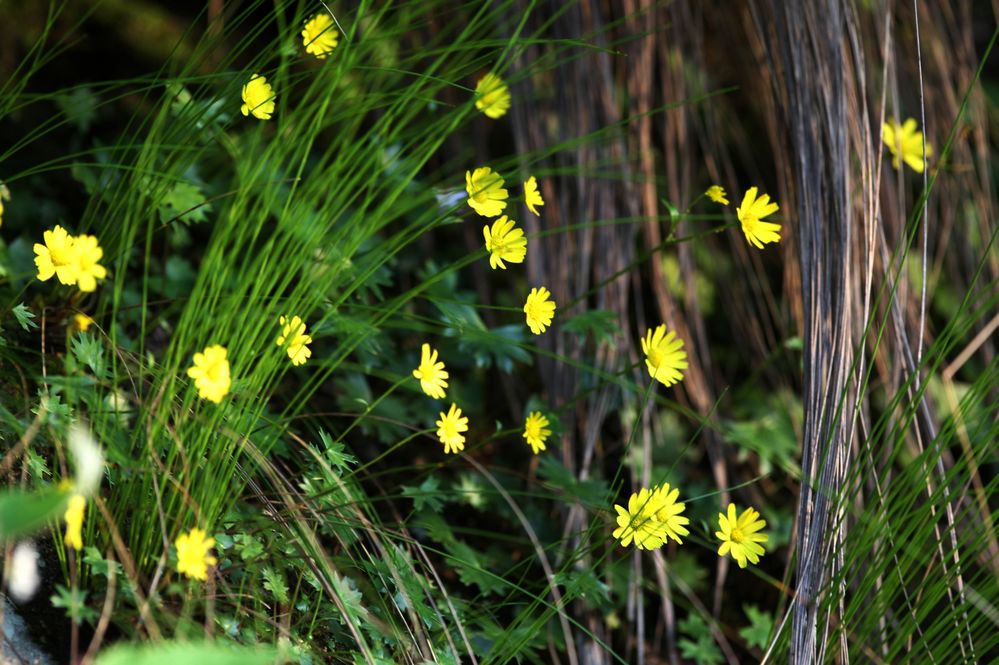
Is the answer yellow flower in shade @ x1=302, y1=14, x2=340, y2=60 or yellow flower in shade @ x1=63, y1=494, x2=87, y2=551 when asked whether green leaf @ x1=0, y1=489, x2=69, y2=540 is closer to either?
yellow flower in shade @ x1=63, y1=494, x2=87, y2=551

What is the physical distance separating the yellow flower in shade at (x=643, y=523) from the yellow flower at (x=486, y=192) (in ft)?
1.17

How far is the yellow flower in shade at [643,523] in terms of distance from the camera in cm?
98

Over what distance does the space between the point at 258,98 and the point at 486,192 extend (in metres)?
0.29

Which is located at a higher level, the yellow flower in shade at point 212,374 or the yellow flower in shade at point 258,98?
the yellow flower in shade at point 258,98

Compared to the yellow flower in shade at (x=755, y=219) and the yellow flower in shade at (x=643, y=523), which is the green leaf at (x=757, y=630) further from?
the yellow flower in shade at (x=755, y=219)

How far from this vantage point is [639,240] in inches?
71.1

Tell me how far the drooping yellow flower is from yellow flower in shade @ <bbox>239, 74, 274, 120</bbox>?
0.37 metres

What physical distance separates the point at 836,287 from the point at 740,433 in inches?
17.8

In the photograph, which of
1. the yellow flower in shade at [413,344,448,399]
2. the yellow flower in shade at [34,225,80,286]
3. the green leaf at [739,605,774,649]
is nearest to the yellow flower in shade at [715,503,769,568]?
the yellow flower in shade at [413,344,448,399]

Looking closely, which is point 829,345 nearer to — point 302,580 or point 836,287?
point 836,287

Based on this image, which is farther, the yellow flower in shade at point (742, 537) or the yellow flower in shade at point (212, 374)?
the yellow flower in shade at point (742, 537)

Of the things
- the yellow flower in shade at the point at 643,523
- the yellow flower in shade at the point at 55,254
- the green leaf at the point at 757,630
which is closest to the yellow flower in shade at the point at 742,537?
the yellow flower in shade at the point at 643,523

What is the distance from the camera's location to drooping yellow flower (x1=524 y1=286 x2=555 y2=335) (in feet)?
3.38

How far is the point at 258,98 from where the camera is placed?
1.04 meters
